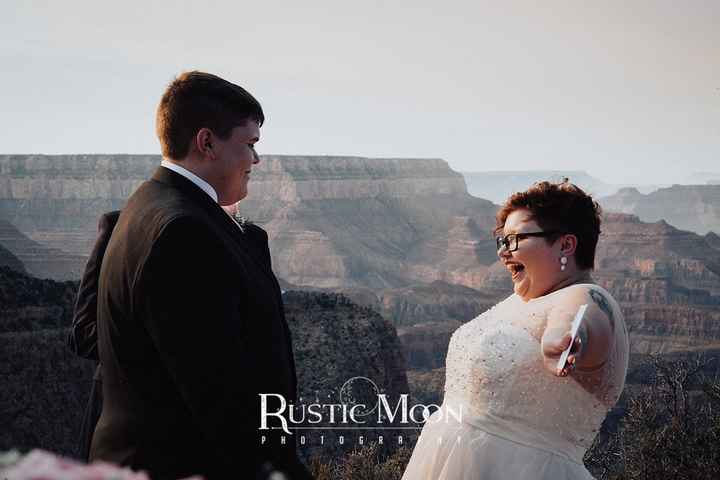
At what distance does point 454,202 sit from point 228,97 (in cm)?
11985

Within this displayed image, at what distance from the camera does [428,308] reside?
78.1m

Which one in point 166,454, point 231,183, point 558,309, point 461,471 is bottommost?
point 461,471

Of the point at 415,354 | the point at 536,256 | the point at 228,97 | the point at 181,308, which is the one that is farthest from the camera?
the point at 415,354

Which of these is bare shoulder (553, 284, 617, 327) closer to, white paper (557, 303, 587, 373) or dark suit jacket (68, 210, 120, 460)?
white paper (557, 303, 587, 373)

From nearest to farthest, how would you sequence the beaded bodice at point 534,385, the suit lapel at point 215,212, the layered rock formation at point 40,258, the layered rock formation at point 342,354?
the suit lapel at point 215,212 < the beaded bodice at point 534,385 < the layered rock formation at point 342,354 < the layered rock formation at point 40,258

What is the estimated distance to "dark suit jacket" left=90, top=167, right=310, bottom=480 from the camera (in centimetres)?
207

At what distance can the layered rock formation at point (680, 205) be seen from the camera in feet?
431

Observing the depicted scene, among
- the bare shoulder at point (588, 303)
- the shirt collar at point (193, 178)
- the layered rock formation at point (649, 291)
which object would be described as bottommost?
the layered rock formation at point (649, 291)

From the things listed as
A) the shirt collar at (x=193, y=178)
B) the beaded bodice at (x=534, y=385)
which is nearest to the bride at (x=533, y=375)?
the beaded bodice at (x=534, y=385)

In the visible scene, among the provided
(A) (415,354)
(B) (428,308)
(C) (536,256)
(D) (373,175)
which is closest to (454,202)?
(D) (373,175)

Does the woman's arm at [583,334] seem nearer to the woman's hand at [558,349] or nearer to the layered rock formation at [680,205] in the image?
the woman's hand at [558,349]

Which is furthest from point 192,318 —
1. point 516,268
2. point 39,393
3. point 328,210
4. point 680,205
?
point 680,205

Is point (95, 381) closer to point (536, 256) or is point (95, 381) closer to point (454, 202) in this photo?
point (536, 256)

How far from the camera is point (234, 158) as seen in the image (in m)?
2.40
